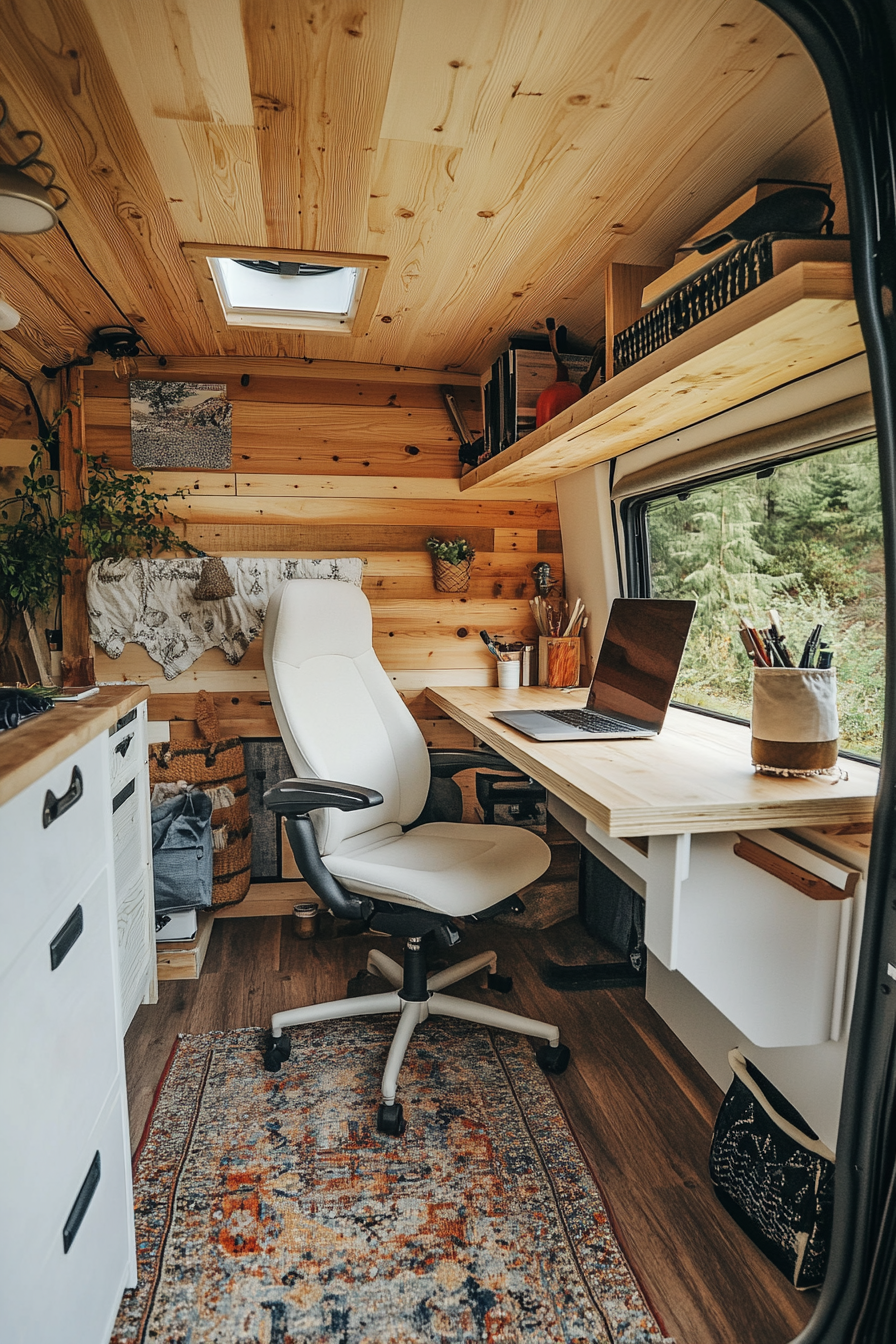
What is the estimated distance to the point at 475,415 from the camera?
10.2 ft

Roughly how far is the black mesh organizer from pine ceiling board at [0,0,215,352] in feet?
3.55

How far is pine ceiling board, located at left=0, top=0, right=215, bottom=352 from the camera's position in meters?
1.26

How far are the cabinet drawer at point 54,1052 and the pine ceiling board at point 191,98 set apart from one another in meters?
1.37

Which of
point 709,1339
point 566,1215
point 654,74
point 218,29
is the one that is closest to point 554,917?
point 566,1215

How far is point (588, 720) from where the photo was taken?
2102 millimetres

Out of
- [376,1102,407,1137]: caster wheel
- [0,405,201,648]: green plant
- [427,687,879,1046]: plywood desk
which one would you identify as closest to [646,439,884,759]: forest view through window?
[427,687,879,1046]: plywood desk

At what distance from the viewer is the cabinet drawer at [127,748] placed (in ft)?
6.39

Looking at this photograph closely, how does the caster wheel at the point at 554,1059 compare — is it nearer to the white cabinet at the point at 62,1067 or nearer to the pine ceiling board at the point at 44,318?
the white cabinet at the point at 62,1067

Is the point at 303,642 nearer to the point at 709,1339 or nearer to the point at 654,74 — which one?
the point at 654,74

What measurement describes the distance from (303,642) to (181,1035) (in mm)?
1151

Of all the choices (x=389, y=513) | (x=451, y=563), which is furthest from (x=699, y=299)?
(x=389, y=513)

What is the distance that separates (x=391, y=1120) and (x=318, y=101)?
2096 millimetres

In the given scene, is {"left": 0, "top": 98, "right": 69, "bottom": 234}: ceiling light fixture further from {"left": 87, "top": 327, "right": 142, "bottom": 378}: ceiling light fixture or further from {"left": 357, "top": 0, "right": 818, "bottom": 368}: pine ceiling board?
{"left": 87, "top": 327, "right": 142, "bottom": 378}: ceiling light fixture

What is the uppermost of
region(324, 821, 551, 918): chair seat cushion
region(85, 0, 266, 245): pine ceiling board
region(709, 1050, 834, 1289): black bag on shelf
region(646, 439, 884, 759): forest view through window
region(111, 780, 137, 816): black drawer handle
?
region(85, 0, 266, 245): pine ceiling board
